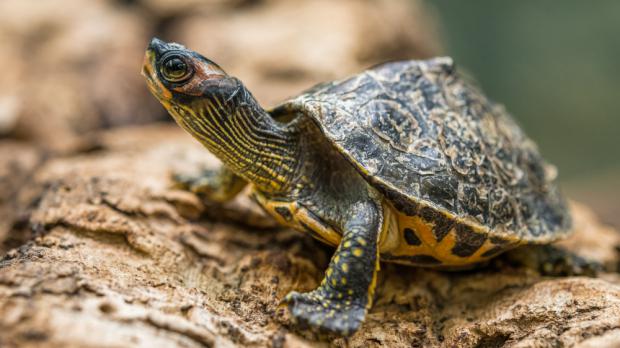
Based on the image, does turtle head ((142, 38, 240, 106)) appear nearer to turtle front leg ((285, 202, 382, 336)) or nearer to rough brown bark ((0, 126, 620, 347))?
rough brown bark ((0, 126, 620, 347))

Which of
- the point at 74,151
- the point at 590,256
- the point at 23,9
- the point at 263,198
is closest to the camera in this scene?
the point at 263,198

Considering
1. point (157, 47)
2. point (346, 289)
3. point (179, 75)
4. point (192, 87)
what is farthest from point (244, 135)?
point (346, 289)

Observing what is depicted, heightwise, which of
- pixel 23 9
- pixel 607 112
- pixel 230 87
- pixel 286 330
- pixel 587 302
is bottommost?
pixel 286 330

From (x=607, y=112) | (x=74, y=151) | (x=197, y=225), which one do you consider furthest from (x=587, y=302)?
(x=607, y=112)

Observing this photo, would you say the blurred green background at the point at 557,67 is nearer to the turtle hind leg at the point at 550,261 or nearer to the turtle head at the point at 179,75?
the turtle hind leg at the point at 550,261

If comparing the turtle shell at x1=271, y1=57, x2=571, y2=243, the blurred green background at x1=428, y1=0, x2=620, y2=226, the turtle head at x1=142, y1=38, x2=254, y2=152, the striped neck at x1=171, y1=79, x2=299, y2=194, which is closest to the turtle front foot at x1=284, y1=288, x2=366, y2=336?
the turtle shell at x1=271, y1=57, x2=571, y2=243

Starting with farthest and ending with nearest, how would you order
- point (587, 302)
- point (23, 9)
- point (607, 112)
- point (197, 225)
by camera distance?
1. point (607, 112)
2. point (23, 9)
3. point (197, 225)
4. point (587, 302)

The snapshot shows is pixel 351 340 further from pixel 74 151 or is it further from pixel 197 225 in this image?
pixel 74 151
